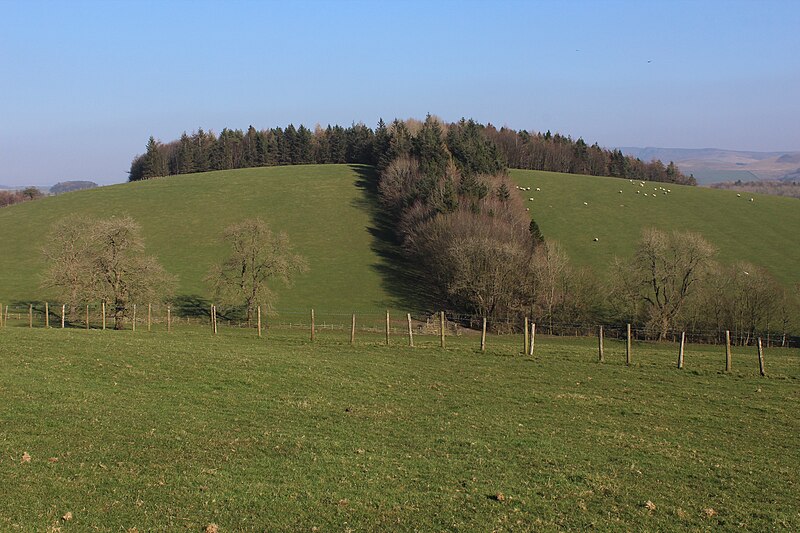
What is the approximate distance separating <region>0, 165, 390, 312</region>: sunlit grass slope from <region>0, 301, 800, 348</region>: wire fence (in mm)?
5310

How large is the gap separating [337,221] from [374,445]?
90.2m

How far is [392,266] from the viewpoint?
88.0 m

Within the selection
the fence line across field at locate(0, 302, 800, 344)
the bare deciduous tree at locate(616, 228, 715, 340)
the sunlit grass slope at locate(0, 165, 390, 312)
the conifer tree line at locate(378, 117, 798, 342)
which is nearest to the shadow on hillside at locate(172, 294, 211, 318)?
the fence line across field at locate(0, 302, 800, 344)

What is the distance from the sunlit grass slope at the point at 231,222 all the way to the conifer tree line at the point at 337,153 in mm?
18472

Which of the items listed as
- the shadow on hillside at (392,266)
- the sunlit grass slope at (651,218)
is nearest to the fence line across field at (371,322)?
the shadow on hillside at (392,266)

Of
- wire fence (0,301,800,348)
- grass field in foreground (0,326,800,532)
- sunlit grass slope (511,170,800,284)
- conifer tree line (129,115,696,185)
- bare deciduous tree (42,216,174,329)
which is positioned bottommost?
wire fence (0,301,800,348)

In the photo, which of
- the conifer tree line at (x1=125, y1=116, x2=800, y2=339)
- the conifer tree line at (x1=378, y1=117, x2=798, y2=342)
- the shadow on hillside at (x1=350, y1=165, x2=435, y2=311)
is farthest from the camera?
the shadow on hillside at (x1=350, y1=165, x2=435, y2=311)

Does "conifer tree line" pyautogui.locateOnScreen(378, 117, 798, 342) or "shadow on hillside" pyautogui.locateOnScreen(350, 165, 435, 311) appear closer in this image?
"conifer tree line" pyautogui.locateOnScreen(378, 117, 798, 342)

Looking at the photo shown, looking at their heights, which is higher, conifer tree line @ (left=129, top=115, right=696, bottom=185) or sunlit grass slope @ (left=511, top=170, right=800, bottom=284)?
conifer tree line @ (left=129, top=115, right=696, bottom=185)

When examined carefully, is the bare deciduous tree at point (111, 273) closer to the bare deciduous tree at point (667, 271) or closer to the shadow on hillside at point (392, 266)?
the shadow on hillside at point (392, 266)

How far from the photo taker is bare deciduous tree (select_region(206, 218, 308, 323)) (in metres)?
65.8

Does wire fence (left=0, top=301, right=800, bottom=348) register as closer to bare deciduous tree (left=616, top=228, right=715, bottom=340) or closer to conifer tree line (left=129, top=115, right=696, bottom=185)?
bare deciduous tree (left=616, top=228, right=715, bottom=340)

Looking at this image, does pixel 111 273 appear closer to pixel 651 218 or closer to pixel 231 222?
pixel 231 222

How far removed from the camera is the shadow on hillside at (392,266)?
76500mm
